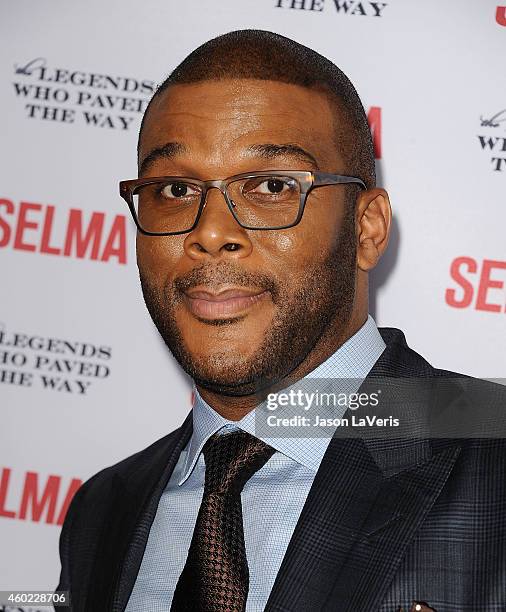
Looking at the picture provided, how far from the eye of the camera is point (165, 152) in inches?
77.4

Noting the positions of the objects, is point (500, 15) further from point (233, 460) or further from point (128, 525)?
point (128, 525)

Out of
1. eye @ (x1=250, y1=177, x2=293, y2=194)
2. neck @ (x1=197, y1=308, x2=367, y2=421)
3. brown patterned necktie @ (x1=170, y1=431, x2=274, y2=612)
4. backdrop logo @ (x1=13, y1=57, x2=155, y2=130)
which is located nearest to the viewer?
brown patterned necktie @ (x1=170, y1=431, x2=274, y2=612)

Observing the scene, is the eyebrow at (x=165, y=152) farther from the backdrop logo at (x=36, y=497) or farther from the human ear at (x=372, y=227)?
the backdrop logo at (x=36, y=497)

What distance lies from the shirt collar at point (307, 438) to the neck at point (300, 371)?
15 mm

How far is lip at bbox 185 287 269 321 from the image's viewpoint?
1853 mm

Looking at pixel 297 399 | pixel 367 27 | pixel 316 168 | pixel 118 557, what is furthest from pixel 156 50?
pixel 118 557

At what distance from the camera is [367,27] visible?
101 inches

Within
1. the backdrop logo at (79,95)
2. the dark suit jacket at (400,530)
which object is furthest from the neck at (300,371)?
the backdrop logo at (79,95)

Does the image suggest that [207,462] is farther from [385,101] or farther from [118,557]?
[385,101]

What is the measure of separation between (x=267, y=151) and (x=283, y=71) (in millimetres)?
213

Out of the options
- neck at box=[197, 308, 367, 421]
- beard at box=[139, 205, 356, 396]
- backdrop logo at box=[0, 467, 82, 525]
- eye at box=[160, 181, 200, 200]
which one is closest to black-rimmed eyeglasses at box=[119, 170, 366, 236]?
eye at box=[160, 181, 200, 200]

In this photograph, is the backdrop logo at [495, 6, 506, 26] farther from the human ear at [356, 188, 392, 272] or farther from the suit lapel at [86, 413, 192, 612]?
the suit lapel at [86, 413, 192, 612]

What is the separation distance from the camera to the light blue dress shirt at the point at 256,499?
5.98 ft

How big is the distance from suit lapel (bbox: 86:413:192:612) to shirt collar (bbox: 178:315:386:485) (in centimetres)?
11
